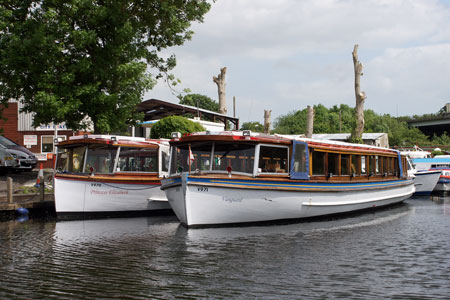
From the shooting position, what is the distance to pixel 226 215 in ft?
49.0

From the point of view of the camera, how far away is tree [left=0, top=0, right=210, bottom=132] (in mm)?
21984

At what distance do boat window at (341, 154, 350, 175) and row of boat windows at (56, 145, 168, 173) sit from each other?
7.86m

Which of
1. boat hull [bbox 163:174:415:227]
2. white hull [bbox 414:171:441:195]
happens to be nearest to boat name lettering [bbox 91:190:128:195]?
boat hull [bbox 163:174:415:227]

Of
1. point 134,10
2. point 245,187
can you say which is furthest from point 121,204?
point 134,10

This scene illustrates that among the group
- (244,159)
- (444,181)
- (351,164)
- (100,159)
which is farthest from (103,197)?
(444,181)

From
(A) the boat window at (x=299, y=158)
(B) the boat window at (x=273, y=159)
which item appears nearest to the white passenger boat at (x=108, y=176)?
(B) the boat window at (x=273, y=159)

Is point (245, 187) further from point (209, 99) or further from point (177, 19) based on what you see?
point (209, 99)

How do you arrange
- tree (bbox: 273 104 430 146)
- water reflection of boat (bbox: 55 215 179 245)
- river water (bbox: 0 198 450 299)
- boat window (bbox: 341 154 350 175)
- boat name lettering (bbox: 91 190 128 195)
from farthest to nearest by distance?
tree (bbox: 273 104 430 146) → boat window (bbox: 341 154 350 175) → boat name lettering (bbox: 91 190 128 195) → water reflection of boat (bbox: 55 215 179 245) → river water (bbox: 0 198 450 299)

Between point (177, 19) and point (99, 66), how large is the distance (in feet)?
15.8

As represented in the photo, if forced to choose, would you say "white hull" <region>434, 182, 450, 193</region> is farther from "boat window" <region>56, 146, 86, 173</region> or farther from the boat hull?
"boat window" <region>56, 146, 86, 173</region>

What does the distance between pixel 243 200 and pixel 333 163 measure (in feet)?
16.5

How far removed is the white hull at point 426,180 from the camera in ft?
96.0

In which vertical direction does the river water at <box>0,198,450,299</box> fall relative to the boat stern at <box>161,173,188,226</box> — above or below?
below

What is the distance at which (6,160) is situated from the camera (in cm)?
2688
